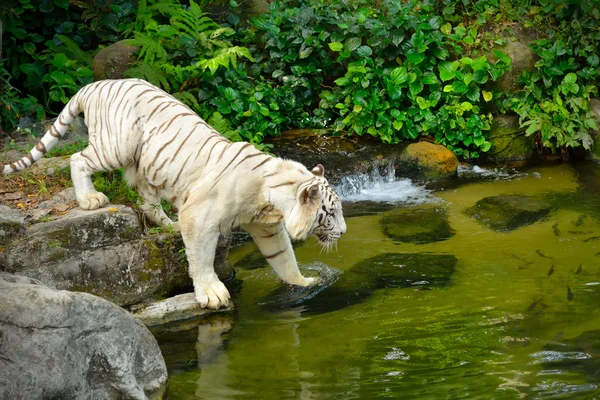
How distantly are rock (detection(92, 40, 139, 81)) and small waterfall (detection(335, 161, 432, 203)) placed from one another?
2.81 metres

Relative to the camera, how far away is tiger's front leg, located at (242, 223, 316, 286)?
233 inches

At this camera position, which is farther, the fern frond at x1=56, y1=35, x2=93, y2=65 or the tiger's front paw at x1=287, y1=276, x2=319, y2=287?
the fern frond at x1=56, y1=35, x2=93, y2=65

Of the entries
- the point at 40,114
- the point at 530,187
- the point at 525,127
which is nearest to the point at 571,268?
the point at 530,187

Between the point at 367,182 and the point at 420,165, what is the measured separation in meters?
0.68

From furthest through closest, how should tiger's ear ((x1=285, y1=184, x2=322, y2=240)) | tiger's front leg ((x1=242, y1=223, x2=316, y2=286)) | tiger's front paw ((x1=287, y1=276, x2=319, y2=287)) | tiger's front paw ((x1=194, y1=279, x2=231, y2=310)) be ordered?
tiger's front paw ((x1=287, y1=276, x2=319, y2=287))
tiger's front leg ((x1=242, y1=223, x2=316, y2=286))
tiger's front paw ((x1=194, y1=279, x2=231, y2=310))
tiger's ear ((x1=285, y1=184, x2=322, y2=240))

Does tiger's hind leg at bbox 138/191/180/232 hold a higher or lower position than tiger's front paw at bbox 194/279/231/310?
higher

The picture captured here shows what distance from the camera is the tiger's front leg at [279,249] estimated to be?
5.92 meters

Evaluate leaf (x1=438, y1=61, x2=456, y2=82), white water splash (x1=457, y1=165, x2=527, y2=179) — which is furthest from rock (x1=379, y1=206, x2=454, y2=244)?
leaf (x1=438, y1=61, x2=456, y2=82)

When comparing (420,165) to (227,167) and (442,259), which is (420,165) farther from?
(227,167)

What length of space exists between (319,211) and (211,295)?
99 centimetres

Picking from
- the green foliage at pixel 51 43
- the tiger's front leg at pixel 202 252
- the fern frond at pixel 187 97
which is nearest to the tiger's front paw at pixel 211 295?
the tiger's front leg at pixel 202 252

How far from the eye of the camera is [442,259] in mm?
6766

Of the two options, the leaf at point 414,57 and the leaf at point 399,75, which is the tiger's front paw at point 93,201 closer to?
the leaf at point 399,75

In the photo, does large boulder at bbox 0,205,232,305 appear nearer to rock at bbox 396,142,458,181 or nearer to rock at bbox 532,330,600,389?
rock at bbox 532,330,600,389
